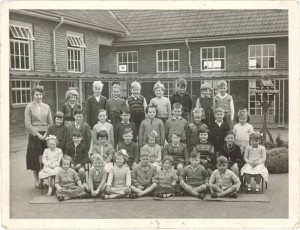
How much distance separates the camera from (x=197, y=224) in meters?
4.18

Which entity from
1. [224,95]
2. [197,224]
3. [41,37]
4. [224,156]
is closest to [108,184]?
[197,224]

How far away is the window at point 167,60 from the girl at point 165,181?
787 centimetres

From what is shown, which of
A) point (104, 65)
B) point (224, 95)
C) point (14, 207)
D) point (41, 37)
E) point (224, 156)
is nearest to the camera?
point (14, 207)

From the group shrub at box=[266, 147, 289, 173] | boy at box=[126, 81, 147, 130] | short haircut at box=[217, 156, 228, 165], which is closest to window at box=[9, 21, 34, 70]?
boy at box=[126, 81, 147, 130]

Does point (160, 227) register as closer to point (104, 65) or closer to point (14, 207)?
point (14, 207)

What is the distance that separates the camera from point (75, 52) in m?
11.1

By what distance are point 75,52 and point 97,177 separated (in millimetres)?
7000

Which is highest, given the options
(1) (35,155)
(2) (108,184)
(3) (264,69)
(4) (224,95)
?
(3) (264,69)

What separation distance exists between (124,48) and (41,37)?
3.11 m

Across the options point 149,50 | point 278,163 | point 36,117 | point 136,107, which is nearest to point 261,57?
point 149,50

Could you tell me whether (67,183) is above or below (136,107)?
below

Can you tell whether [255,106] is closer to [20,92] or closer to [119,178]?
[20,92]

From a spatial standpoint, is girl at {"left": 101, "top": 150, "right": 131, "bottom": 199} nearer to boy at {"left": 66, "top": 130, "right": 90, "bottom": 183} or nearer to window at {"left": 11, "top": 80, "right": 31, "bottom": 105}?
boy at {"left": 66, "top": 130, "right": 90, "bottom": 183}

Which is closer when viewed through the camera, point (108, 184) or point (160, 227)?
point (160, 227)
